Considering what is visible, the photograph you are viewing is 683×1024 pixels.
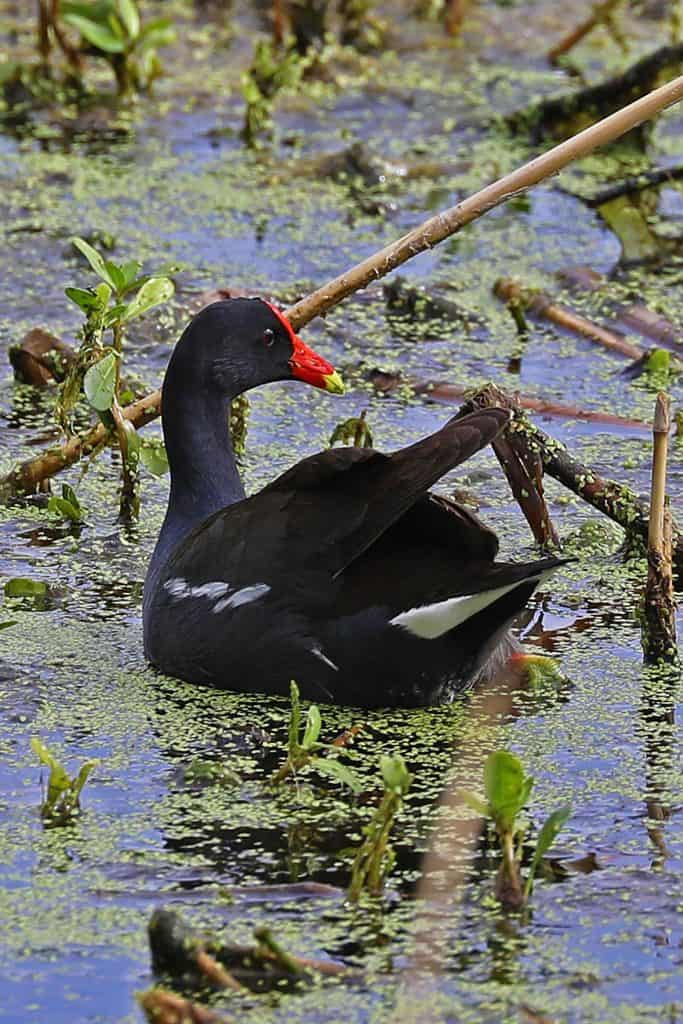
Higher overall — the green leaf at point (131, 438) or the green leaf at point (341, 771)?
the green leaf at point (131, 438)

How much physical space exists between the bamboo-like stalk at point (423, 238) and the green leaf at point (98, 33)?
10.6 feet

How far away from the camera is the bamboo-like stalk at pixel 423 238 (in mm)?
4234

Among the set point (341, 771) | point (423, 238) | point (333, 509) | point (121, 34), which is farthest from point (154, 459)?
point (121, 34)

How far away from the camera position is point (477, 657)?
12.9 feet

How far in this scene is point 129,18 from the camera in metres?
7.98

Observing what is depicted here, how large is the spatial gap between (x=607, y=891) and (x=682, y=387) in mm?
2905

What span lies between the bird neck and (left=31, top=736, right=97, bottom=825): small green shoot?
3.38 ft

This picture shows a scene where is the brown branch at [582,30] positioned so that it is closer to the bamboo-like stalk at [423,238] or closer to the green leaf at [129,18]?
the green leaf at [129,18]

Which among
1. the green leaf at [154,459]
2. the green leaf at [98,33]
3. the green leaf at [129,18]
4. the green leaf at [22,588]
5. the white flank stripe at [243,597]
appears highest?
the green leaf at [129,18]

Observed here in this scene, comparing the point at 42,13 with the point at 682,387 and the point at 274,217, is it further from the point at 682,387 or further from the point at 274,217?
the point at 682,387

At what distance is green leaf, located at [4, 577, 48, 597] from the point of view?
4.49m

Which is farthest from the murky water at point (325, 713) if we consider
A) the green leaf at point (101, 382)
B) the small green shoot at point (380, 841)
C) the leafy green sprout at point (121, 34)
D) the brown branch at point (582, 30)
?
the brown branch at point (582, 30)

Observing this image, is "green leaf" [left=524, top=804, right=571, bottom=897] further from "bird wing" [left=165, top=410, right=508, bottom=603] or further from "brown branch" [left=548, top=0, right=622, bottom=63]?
"brown branch" [left=548, top=0, right=622, bottom=63]

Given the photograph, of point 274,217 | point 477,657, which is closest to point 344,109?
point 274,217
